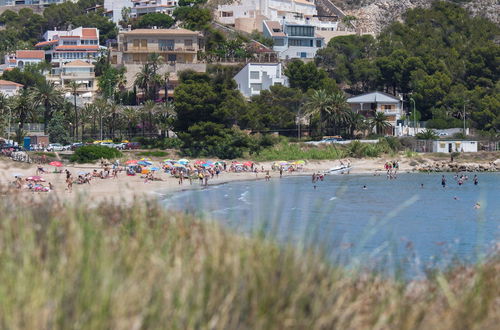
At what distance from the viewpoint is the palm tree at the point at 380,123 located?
270 feet

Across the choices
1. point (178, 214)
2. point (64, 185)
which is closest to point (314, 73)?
point (64, 185)

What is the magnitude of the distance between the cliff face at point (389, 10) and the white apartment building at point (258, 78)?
40.2 metres

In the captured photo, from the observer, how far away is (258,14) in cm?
11969

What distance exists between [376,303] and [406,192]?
146ft

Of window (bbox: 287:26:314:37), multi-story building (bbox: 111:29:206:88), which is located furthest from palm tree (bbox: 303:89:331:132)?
window (bbox: 287:26:314:37)

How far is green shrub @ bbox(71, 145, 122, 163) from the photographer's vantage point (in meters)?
64.9

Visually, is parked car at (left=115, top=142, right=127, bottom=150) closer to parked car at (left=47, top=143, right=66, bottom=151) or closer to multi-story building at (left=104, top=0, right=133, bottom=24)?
parked car at (left=47, top=143, right=66, bottom=151)

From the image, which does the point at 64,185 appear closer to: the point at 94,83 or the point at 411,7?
the point at 94,83

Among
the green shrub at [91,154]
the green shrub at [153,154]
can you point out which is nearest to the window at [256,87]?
the green shrub at [153,154]

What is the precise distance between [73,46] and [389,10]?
42.3 meters

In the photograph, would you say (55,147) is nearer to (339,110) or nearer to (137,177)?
(137,177)

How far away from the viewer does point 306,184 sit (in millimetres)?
61656

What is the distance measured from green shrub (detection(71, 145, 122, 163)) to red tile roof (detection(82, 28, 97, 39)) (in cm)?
5694

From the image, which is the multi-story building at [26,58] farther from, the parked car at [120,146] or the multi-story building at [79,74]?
the parked car at [120,146]
